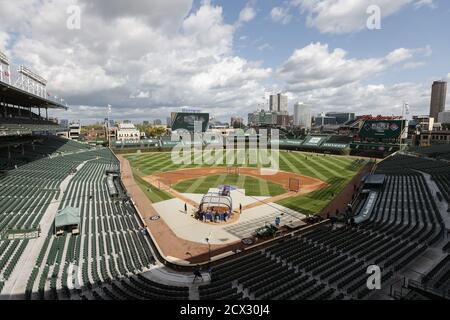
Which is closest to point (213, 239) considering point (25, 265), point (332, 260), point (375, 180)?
point (332, 260)

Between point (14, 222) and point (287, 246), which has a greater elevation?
point (14, 222)

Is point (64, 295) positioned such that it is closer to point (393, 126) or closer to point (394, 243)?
point (394, 243)

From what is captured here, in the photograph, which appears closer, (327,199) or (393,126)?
(327,199)

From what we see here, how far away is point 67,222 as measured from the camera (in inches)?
823

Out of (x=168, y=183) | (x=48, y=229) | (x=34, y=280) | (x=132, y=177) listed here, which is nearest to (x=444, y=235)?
(x=34, y=280)

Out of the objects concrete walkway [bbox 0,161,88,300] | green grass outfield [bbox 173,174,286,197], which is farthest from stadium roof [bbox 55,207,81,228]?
green grass outfield [bbox 173,174,286,197]

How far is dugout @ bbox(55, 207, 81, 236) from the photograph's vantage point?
20852mm

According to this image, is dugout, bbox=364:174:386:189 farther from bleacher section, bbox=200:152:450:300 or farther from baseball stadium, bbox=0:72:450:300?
bleacher section, bbox=200:152:450:300

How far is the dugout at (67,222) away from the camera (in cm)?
2085

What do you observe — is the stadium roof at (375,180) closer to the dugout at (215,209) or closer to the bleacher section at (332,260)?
the bleacher section at (332,260)

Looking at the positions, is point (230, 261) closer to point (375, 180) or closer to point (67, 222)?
point (67, 222)

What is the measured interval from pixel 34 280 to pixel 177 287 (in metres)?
8.05
